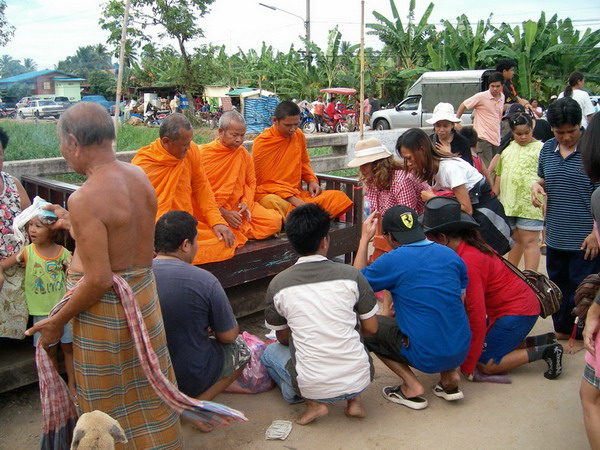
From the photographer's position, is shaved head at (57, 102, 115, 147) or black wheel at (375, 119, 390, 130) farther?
black wheel at (375, 119, 390, 130)

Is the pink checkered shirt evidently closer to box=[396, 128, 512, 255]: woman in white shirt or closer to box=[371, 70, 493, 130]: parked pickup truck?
box=[396, 128, 512, 255]: woman in white shirt

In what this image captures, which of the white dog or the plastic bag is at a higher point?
the white dog

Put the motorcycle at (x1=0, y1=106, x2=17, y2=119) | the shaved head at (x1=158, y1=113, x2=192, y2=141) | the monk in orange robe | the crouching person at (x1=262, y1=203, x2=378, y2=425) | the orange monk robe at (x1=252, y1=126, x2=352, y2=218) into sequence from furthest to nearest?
the motorcycle at (x1=0, y1=106, x2=17, y2=119) < the orange monk robe at (x1=252, y1=126, x2=352, y2=218) < the monk in orange robe < the shaved head at (x1=158, y1=113, x2=192, y2=141) < the crouching person at (x1=262, y1=203, x2=378, y2=425)

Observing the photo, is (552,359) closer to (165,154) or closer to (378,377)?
(378,377)

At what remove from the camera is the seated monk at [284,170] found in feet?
16.1

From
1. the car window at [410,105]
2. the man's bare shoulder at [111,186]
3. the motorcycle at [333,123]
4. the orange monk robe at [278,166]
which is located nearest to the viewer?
the man's bare shoulder at [111,186]

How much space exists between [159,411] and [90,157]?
1.10m

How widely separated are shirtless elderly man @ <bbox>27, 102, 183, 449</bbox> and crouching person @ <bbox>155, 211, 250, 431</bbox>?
1.03 ft

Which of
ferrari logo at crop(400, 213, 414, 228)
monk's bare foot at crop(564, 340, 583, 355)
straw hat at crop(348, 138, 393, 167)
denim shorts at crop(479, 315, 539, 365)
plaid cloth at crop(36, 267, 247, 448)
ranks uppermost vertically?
straw hat at crop(348, 138, 393, 167)

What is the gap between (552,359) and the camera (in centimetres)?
Result: 346

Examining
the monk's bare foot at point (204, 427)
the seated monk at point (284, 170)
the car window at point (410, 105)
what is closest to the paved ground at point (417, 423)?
the monk's bare foot at point (204, 427)

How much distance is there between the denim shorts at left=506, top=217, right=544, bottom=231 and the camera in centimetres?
472

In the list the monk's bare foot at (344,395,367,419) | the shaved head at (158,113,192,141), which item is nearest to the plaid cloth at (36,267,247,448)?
the monk's bare foot at (344,395,367,419)

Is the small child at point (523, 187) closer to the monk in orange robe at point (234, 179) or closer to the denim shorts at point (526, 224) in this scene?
the denim shorts at point (526, 224)
